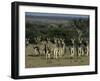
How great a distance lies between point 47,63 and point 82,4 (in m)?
0.33

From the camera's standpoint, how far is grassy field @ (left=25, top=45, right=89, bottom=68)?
4.40 ft

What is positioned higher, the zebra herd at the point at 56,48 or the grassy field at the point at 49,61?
the zebra herd at the point at 56,48

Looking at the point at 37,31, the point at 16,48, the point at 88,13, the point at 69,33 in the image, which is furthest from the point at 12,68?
the point at 88,13

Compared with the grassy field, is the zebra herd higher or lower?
higher

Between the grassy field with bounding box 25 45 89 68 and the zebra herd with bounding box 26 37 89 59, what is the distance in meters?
0.01

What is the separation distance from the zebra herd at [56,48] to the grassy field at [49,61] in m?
0.01

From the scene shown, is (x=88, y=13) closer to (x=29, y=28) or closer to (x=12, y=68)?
(x=29, y=28)

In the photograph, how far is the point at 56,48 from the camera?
1404 millimetres

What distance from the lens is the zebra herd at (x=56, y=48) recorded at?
1.37 m

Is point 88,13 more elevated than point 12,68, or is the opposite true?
point 88,13

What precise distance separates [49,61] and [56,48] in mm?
67

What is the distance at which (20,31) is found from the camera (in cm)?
131

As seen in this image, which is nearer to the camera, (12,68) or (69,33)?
(12,68)

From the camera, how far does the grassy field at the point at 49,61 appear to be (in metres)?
1.34
